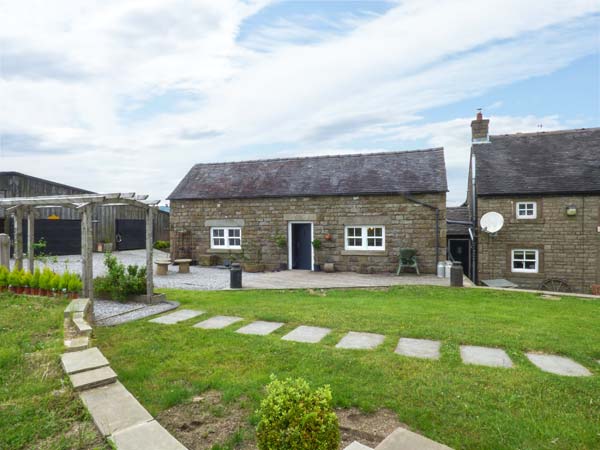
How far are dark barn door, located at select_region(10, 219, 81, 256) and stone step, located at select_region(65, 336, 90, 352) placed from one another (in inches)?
773

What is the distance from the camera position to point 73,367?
4.25 m

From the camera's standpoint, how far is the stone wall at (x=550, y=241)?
16047 mm

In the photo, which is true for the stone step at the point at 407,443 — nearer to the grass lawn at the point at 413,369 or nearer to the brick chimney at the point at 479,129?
the grass lawn at the point at 413,369

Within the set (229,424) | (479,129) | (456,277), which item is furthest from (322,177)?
(229,424)

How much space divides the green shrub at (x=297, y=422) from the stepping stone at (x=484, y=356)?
332 cm

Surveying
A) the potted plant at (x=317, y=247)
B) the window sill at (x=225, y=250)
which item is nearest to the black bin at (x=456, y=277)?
the potted plant at (x=317, y=247)

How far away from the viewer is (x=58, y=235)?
2242 cm

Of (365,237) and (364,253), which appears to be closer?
(364,253)

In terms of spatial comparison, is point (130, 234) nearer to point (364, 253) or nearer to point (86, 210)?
point (364, 253)

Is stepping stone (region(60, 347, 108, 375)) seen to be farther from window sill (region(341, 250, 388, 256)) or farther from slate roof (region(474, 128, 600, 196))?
slate roof (region(474, 128, 600, 196))

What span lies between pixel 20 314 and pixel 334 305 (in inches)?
246

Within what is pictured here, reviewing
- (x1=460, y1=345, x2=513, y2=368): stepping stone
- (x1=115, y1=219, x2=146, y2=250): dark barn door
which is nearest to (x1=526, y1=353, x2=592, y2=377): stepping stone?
(x1=460, y1=345, x2=513, y2=368): stepping stone

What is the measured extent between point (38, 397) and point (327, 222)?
13.2 metres

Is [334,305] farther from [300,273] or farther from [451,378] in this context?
[300,273]
